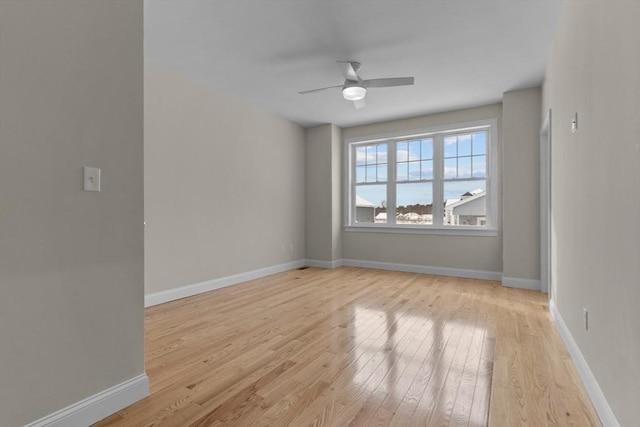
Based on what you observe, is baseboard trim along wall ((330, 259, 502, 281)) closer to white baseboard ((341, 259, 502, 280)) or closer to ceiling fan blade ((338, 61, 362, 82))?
white baseboard ((341, 259, 502, 280))

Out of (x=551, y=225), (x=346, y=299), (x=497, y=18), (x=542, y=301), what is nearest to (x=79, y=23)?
(x=497, y=18)

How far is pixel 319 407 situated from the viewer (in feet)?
5.60

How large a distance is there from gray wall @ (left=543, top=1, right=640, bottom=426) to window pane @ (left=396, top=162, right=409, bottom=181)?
3.19m

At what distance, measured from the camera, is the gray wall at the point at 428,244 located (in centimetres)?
501

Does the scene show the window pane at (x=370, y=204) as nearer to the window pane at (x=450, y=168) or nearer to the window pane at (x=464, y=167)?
the window pane at (x=450, y=168)

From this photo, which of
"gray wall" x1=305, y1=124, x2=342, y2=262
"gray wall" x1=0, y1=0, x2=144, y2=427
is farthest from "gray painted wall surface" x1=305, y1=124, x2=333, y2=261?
"gray wall" x1=0, y1=0, x2=144, y2=427

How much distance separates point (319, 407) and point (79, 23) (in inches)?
89.5

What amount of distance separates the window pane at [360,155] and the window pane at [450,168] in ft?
5.07

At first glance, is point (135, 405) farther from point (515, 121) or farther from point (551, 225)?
point (515, 121)

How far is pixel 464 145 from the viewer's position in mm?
5324

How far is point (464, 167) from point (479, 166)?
0.22 m

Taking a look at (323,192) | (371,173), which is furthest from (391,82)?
(323,192)

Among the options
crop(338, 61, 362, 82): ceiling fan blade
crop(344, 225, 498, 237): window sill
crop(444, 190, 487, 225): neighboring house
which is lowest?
crop(344, 225, 498, 237): window sill

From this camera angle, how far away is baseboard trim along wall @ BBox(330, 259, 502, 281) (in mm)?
5008
